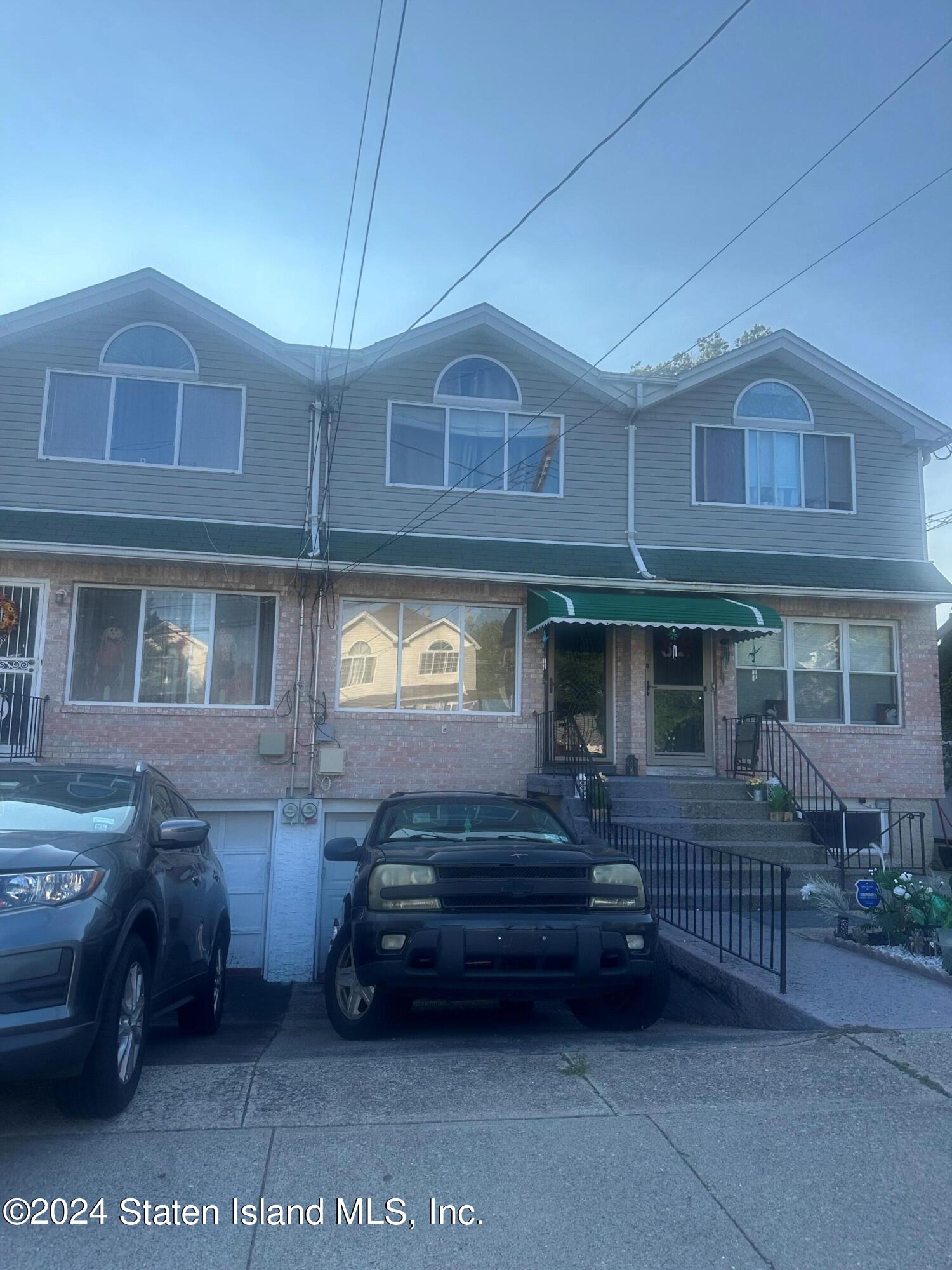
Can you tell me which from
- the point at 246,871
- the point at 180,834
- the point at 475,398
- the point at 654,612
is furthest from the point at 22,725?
the point at 180,834

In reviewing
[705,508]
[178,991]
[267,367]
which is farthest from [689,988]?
[267,367]

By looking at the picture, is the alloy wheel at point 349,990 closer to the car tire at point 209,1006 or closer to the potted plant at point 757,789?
the car tire at point 209,1006

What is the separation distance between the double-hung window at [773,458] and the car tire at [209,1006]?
31.7 feet

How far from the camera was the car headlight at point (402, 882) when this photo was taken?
5.87 metres

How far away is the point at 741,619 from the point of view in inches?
493

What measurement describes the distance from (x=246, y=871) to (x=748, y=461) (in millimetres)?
8658

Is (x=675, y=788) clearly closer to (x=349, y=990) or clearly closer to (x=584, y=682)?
(x=584, y=682)

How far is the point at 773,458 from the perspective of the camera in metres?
14.8

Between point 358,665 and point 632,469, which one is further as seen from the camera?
point 632,469

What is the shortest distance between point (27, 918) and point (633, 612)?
9.35 m

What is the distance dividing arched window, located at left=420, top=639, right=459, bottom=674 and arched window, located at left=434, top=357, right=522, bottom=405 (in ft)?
11.1

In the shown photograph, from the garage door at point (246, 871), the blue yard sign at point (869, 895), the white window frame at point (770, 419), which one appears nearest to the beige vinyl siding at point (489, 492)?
the white window frame at point (770, 419)

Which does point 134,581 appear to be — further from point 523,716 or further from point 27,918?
point 27,918

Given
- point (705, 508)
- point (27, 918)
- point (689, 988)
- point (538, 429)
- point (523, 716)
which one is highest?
point (538, 429)
